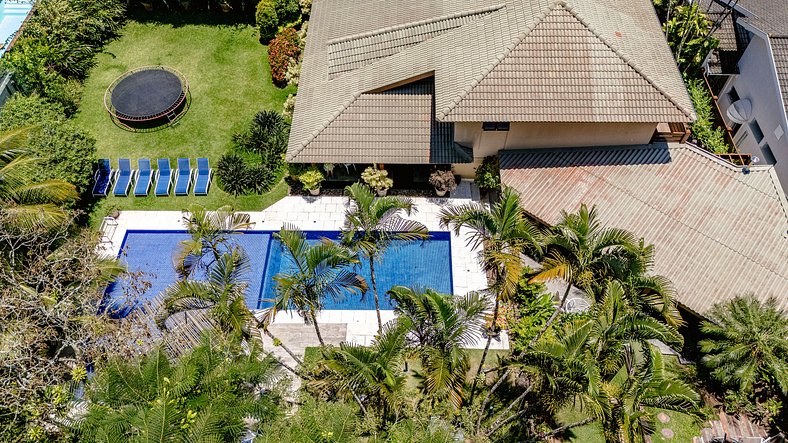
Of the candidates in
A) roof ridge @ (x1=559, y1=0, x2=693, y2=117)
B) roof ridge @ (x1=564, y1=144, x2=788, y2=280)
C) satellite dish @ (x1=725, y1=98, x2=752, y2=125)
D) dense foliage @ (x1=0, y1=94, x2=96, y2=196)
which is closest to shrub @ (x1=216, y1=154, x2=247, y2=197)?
dense foliage @ (x1=0, y1=94, x2=96, y2=196)

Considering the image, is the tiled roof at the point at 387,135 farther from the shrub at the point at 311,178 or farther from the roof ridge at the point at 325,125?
the shrub at the point at 311,178

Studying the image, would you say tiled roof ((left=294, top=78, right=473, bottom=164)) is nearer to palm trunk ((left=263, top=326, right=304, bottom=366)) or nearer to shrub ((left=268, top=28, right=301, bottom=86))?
shrub ((left=268, top=28, right=301, bottom=86))

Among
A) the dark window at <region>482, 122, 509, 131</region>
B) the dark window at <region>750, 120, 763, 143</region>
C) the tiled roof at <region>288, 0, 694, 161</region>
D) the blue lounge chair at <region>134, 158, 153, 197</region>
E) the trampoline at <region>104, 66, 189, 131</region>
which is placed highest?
the tiled roof at <region>288, 0, 694, 161</region>

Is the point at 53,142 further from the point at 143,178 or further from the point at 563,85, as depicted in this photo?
the point at 563,85

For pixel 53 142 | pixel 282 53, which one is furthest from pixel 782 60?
pixel 53 142

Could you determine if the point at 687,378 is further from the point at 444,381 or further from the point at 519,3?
the point at 519,3

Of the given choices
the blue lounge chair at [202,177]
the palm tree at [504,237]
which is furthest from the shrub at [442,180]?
the blue lounge chair at [202,177]
